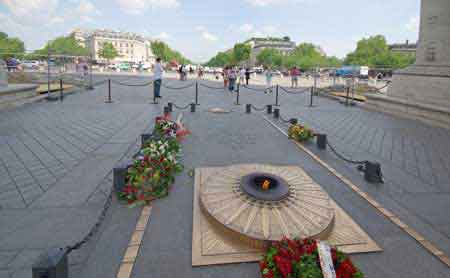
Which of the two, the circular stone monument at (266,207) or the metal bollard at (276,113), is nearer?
the circular stone monument at (266,207)

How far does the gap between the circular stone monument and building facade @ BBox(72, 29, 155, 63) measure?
450ft

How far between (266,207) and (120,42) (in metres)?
156

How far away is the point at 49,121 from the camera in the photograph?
941cm

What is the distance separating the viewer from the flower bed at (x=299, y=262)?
7.82 ft

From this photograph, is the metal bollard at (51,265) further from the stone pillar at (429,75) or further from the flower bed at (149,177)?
the stone pillar at (429,75)

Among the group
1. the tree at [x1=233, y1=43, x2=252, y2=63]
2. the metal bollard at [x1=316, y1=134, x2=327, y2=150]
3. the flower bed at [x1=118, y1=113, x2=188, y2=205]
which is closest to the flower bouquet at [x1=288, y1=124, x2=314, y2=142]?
the metal bollard at [x1=316, y1=134, x2=327, y2=150]

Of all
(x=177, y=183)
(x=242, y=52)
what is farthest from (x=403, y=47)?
(x=177, y=183)

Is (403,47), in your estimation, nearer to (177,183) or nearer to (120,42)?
(120,42)

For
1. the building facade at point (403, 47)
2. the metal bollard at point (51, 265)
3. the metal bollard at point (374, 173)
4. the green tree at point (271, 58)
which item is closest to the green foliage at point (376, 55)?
the green tree at point (271, 58)

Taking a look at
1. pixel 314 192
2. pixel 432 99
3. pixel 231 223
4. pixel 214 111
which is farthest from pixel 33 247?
pixel 432 99

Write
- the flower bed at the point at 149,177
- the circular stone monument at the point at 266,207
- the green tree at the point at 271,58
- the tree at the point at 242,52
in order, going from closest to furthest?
1. the circular stone monument at the point at 266,207
2. the flower bed at the point at 149,177
3. the green tree at the point at 271,58
4. the tree at the point at 242,52

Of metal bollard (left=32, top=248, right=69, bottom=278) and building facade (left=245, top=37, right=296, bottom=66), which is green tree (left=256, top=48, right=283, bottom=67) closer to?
building facade (left=245, top=37, right=296, bottom=66)

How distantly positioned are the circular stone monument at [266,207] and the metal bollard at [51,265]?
Answer: 164cm

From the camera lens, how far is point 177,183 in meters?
4.92
